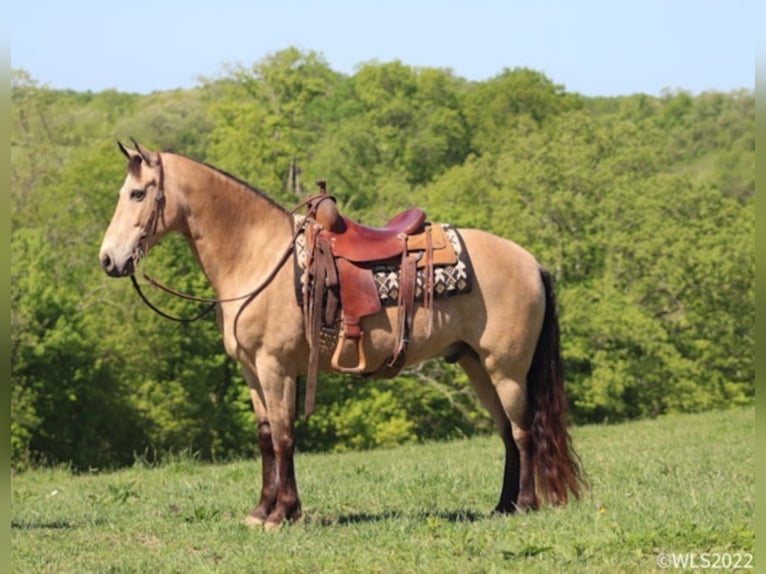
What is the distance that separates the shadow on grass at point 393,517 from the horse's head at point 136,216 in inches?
90.4

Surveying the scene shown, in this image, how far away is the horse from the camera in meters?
7.95

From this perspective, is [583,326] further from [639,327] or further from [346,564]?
[346,564]

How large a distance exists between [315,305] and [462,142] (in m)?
55.2

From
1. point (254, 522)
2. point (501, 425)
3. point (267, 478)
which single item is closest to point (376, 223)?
point (501, 425)

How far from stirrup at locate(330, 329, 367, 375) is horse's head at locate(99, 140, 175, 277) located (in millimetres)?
1507

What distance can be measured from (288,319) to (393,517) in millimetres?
1631

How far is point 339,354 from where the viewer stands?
8016 millimetres

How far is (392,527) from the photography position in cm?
741

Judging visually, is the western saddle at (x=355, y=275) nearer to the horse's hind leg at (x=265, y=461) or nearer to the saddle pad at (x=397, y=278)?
the saddle pad at (x=397, y=278)

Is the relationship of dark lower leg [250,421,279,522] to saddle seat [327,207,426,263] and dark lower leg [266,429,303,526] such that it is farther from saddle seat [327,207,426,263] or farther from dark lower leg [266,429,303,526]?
saddle seat [327,207,426,263]

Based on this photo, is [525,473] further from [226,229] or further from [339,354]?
[226,229]

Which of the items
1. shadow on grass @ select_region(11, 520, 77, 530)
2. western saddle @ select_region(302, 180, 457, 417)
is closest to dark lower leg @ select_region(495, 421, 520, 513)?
western saddle @ select_region(302, 180, 457, 417)

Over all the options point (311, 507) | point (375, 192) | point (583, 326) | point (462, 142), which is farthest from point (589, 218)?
point (311, 507)

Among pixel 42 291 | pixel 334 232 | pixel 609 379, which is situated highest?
pixel 334 232
